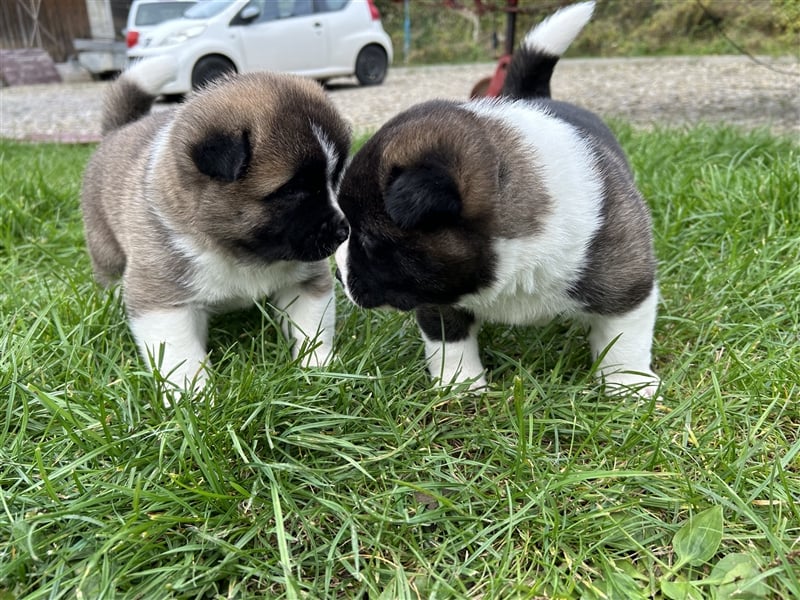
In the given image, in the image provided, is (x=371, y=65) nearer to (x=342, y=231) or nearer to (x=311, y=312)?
(x=311, y=312)

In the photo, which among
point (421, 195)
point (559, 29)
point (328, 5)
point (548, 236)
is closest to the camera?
point (421, 195)

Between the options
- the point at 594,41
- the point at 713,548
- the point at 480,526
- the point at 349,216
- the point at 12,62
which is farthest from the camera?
the point at 594,41

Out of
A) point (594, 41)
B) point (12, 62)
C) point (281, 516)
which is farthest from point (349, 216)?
point (594, 41)

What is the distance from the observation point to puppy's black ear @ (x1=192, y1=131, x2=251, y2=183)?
7.33ft

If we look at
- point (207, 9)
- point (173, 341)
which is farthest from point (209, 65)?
point (173, 341)

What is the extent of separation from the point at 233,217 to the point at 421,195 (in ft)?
2.84

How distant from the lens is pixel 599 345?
2.57 m

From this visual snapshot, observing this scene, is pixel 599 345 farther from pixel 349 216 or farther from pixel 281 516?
pixel 281 516

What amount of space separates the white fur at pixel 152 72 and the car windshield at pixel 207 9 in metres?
9.75

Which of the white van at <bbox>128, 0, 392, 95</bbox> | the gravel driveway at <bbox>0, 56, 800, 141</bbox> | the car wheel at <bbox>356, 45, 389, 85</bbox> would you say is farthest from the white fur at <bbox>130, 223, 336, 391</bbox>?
the car wheel at <bbox>356, 45, 389, 85</bbox>

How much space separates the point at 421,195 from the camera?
6.27ft

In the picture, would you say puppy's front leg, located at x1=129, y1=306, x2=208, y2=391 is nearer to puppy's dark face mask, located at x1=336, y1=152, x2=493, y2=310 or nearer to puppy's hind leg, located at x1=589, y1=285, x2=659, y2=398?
→ puppy's dark face mask, located at x1=336, y1=152, x2=493, y2=310

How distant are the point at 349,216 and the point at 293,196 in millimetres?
258

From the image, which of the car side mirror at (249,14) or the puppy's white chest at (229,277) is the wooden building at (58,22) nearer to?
the car side mirror at (249,14)
